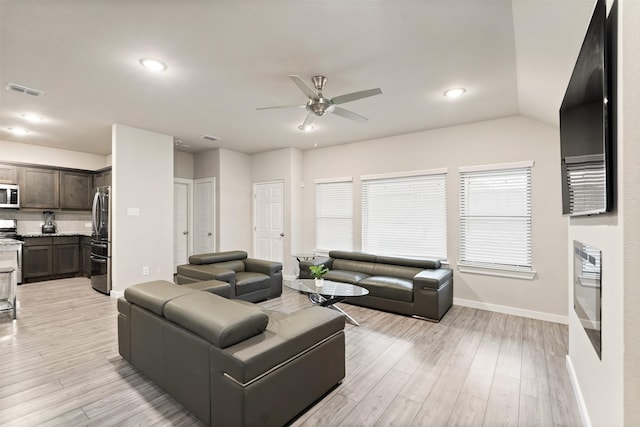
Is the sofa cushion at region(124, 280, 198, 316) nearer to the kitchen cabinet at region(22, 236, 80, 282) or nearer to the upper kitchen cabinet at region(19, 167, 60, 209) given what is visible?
the kitchen cabinet at region(22, 236, 80, 282)

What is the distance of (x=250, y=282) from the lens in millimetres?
4344

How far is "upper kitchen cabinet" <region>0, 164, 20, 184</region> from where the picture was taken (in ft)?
18.1

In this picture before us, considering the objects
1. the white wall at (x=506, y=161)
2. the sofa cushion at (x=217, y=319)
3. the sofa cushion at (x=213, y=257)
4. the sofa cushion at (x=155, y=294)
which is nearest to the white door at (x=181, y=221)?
the sofa cushion at (x=213, y=257)

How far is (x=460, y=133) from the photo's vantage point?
14.9 feet

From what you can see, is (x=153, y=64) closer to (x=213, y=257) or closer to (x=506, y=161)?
(x=213, y=257)

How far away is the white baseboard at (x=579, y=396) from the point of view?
1.88 meters

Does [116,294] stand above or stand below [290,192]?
below

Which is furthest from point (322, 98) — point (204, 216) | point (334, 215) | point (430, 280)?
point (204, 216)

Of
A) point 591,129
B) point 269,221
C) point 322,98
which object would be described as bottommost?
point 269,221

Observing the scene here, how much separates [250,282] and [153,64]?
2.92m

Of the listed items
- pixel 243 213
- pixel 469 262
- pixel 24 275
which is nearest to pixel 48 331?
pixel 24 275

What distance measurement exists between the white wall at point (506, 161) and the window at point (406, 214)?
151 millimetres

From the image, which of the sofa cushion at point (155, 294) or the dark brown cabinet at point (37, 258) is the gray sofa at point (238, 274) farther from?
the dark brown cabinet at point (37, 258)

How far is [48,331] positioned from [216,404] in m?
2.98
